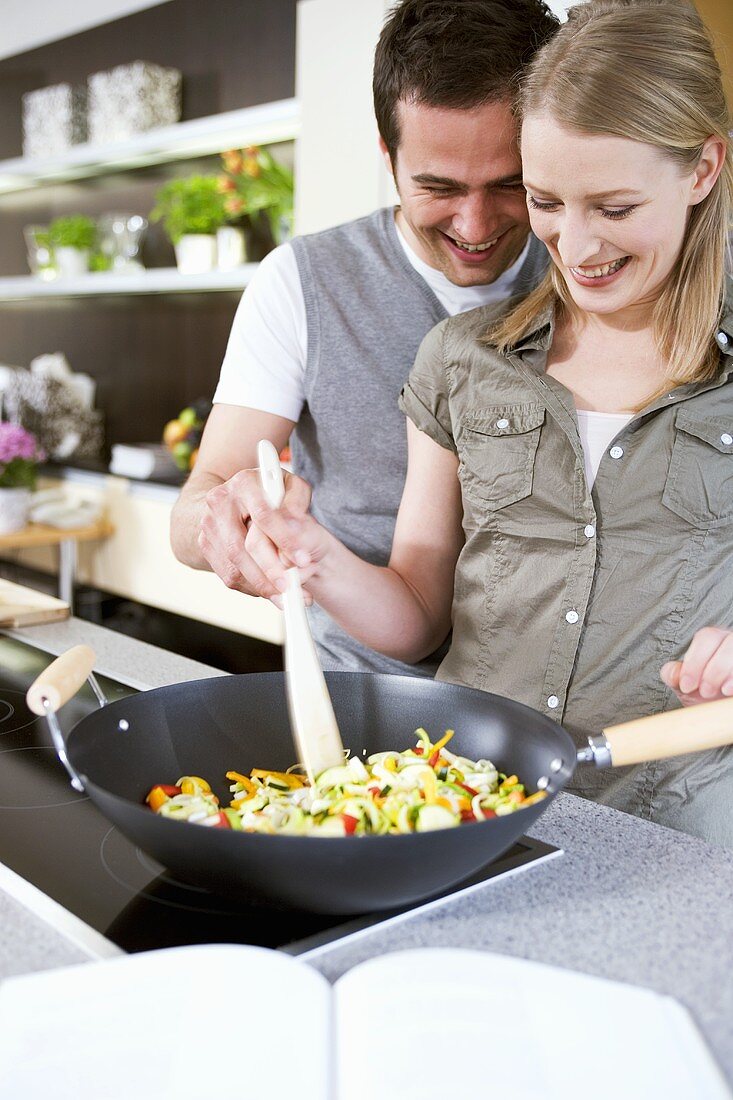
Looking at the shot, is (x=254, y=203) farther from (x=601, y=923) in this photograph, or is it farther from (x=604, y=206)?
(x=601, y=923)

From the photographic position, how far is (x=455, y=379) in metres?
1.43

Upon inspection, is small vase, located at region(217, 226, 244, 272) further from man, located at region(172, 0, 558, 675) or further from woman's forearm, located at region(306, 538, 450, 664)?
woman's forearm, located at region(306, 538, 450, 664)

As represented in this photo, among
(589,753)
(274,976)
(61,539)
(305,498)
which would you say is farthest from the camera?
(61,539)

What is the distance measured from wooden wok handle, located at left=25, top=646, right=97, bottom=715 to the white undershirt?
2.08 ft

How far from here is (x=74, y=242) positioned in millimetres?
4277

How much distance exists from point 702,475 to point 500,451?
244mm

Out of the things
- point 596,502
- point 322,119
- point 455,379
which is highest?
point 322,119

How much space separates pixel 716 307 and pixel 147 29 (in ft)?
11.8

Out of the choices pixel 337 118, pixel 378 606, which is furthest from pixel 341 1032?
pixel 337 118

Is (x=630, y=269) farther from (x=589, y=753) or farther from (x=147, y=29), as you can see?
(x=147, y=29)

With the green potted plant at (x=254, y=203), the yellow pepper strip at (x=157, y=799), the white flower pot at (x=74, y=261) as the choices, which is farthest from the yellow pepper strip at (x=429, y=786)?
the white flower pot at (x=74, y=261)

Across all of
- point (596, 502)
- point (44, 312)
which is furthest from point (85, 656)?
point (44, 312)

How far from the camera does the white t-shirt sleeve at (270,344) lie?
5.55 ft

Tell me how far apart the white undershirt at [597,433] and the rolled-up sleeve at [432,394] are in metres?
0.20
